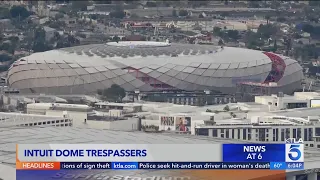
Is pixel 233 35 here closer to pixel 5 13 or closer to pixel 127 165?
pixel 5 13

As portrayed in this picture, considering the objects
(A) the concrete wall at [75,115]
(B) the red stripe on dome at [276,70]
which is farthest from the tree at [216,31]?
(A) the concrete wall at [75,115]

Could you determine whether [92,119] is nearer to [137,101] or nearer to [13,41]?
[137,101]

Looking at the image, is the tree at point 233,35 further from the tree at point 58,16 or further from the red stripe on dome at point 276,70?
the red stripe on dome at point 276,70

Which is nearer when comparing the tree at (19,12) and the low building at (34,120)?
the low building at (34,120)

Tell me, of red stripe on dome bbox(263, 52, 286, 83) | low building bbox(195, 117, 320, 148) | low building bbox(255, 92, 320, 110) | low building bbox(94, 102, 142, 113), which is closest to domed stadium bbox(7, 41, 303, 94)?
red stripe on dome bbox(263, 52, 286, 83)

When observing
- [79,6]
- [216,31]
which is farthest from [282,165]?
[79,6]

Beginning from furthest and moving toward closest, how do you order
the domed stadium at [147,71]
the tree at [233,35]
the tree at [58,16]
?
the tree at [58,16]
the tree at [233,35]
the domed stadium at [147,71]
